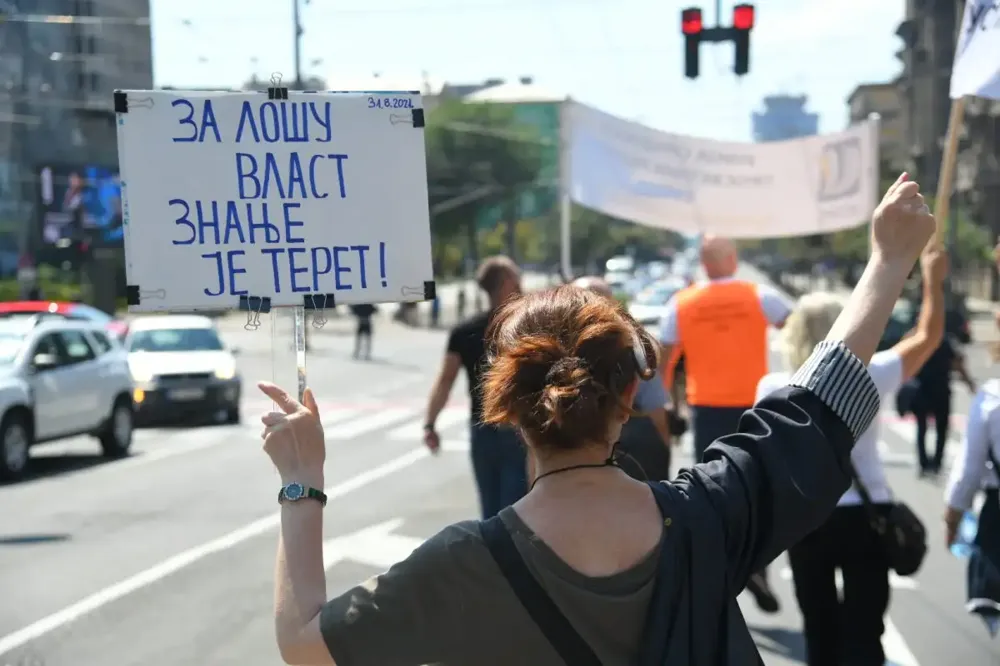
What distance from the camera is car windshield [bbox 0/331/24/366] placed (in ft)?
46.9

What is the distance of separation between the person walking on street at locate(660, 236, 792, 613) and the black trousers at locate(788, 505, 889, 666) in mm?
1591

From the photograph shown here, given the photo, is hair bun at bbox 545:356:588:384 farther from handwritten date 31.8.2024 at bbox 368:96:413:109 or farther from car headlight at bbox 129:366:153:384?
car headlight at bbox 129:366:153:384

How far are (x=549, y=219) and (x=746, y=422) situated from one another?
99097 mm

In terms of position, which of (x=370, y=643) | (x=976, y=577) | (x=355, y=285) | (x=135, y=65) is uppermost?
(x=135, y=65)

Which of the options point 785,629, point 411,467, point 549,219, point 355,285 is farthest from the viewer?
point 549,219

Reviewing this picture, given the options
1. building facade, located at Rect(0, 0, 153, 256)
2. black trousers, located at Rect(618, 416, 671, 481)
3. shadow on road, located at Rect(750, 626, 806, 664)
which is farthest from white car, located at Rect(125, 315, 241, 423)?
black trousers, located at Rect(618, 416, 671, 481)

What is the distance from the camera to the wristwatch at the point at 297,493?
2279 mm

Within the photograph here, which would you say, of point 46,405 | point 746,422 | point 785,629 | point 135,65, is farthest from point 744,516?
point 135,65

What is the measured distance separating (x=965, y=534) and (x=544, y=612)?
3.66m

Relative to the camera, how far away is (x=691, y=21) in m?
16.0

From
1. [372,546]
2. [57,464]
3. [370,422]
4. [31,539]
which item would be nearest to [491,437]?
[372,546]

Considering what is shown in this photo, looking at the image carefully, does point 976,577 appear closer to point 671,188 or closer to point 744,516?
point 744,516

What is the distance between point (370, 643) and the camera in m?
2.11

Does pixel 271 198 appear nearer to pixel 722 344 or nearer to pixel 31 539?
pixel 722 344
